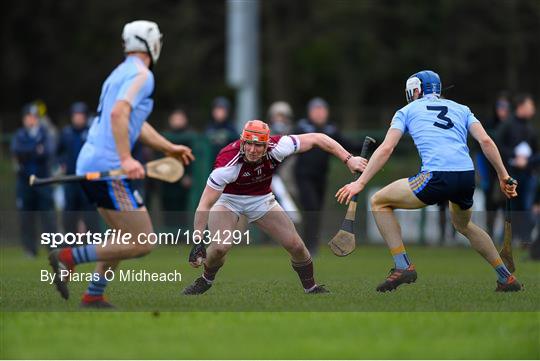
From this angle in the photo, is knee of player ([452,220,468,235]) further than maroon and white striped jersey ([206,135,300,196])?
Yes

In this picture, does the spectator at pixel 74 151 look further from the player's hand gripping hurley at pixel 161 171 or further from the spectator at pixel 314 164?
the player's hand gripping hurley at pixel 161 171

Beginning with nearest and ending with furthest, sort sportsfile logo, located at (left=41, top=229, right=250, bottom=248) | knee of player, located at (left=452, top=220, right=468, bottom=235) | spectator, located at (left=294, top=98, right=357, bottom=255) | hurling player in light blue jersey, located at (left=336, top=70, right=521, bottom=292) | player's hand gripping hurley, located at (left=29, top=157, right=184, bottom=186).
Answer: sportsfile logo, located at (left=41, top=229, right=250, bottom=248), player's hand gripping hurley, located at (left=29, top=157, right=184, bottom=186), hurling player in light blue jersey, located at (left=336, top=70, right=521, bottom=292), knee of player, located at (left=452, top=220, right=468, bottom=235), spectator, located at (left=294, top=98, right=357, bottom=255)

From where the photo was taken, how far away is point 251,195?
11719 millimetres

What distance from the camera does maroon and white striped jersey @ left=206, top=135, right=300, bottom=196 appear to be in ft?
37.5

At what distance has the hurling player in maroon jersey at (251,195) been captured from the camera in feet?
37.4

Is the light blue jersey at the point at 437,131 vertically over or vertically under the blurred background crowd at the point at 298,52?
over

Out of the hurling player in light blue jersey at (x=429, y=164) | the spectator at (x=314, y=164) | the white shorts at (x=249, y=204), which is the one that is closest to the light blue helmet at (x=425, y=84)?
the hurling player in light blue jersey at (x=429, y=164)

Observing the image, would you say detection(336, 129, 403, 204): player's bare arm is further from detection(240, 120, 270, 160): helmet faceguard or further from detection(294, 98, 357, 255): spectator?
detection(294, 98, 357, 255): spectator

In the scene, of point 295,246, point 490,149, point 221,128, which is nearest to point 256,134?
point 295,246

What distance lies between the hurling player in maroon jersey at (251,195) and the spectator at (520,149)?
7142 mm

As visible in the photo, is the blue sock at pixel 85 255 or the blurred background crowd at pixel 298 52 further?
the blurred background crowd at pixel 298 52

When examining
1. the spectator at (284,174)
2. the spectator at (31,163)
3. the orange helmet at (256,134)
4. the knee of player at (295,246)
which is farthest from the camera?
the spectator at (284,174)

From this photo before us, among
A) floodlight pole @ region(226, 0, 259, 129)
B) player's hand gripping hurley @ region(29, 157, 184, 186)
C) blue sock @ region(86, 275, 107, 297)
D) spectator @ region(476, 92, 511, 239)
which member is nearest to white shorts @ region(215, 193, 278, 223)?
player's hand gripping hurley @ region(29, 157, 184, 186)

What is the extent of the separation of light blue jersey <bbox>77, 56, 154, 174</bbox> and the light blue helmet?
8.86ft
